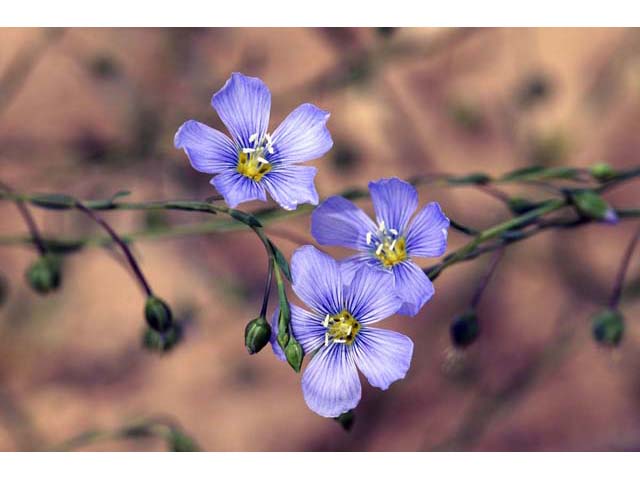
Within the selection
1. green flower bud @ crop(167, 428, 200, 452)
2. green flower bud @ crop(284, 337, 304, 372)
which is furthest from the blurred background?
green flower bud @ crop(284, 337, 304, 372)

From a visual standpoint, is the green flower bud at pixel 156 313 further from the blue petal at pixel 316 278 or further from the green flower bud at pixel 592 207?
the green flower bud at pixel 592 207

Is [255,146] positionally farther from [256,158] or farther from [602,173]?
[602,173]

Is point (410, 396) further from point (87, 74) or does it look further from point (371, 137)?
point (87, 74)

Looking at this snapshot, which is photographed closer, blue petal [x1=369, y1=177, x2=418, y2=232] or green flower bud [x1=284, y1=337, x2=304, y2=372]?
green flower bud [x1=284, y1=337, x2=304, y2=372]

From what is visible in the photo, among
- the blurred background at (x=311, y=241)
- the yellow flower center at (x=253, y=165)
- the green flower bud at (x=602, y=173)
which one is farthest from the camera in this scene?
the blurred background at (x=311, y=241)

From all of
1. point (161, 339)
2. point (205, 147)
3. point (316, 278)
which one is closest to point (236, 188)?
point (205, 147)

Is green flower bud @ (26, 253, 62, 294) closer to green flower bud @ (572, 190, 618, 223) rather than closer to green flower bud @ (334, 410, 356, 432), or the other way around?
green flower bud @ (334, 410, 356, 432)

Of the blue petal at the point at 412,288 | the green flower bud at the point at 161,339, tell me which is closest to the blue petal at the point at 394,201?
the blue petal at the point at 412,288
